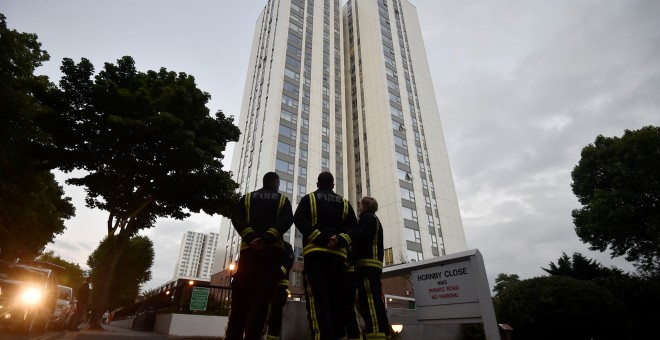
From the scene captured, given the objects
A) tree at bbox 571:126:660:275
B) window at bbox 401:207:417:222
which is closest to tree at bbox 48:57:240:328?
tree at bbox 571:126:660:275

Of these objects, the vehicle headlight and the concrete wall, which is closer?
the vehicle headlight

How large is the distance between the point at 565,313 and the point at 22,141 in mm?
19098

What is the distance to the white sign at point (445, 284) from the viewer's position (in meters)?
5.78

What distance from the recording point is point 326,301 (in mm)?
3645

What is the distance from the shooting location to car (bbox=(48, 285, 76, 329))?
937 cm

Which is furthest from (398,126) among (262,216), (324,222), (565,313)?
(262,216)

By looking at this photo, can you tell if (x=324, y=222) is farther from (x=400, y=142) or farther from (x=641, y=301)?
(x=400, y=142)

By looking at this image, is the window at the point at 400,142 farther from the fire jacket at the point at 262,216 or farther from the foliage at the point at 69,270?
the foliage at the point at 69,270

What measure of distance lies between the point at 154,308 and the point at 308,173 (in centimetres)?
3040

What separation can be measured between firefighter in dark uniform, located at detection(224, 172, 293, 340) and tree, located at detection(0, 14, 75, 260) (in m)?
12.7

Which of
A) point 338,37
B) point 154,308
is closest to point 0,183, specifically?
point 154,308

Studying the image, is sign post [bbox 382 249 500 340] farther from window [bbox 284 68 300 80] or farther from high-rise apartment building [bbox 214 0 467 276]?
window [bbox 284 68 300 80]

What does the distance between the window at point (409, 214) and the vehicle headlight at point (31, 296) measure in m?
38.9

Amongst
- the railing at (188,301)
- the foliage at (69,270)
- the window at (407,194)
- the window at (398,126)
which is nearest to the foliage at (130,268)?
the foliage at (69,270)
